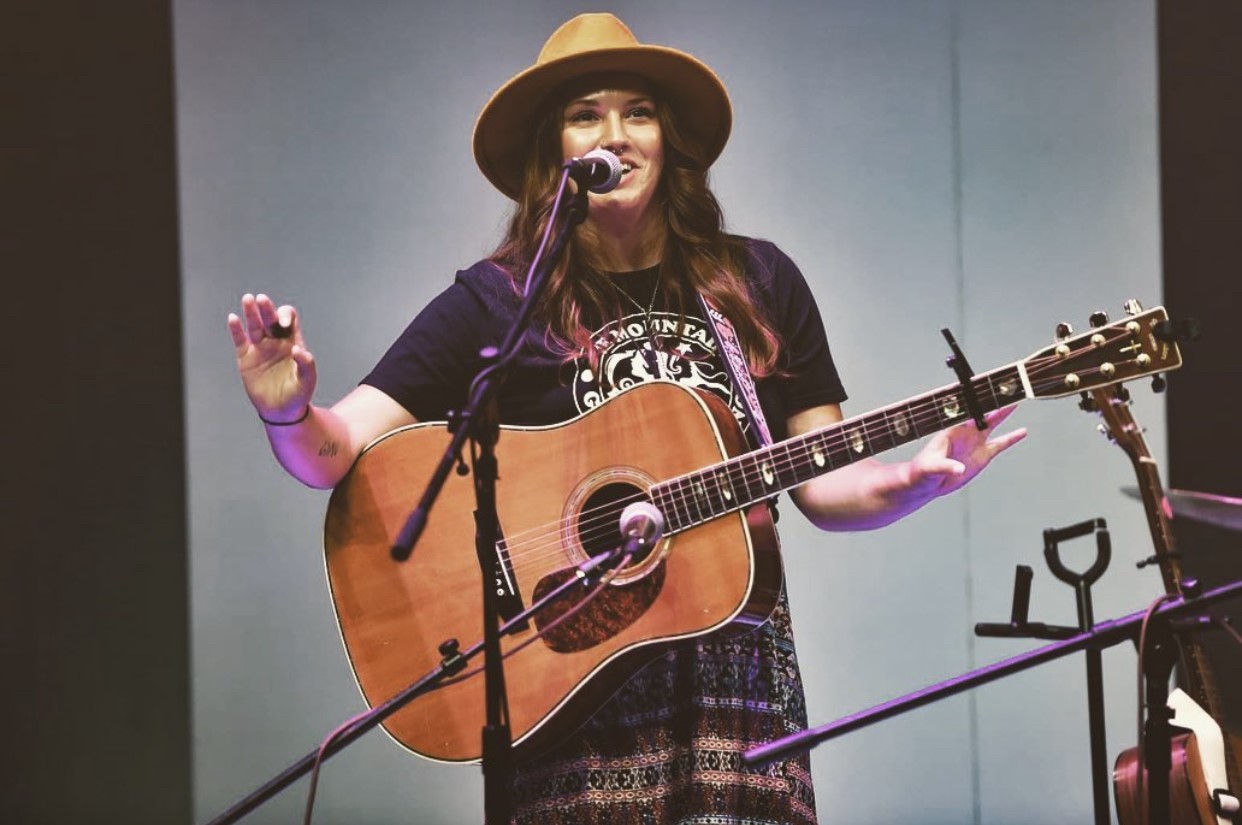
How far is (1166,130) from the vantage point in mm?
3711

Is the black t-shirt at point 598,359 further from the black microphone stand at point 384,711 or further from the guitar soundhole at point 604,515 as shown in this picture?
the black microphone stand at point 384,711

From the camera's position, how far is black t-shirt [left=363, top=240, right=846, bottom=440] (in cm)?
232

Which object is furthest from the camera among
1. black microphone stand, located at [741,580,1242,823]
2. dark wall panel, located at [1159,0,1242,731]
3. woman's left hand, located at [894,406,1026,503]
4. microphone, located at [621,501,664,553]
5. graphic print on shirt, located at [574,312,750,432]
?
dark wall panel, located at [1159,0,1242,731]

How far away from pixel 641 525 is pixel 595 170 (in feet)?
1.83

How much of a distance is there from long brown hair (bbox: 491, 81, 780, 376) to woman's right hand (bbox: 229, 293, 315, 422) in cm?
45

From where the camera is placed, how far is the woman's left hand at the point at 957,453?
2.15 m

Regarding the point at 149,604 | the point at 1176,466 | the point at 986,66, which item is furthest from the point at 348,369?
the point at 1176,466

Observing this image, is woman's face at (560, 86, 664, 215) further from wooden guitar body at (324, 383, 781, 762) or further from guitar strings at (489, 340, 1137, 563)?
guitar strings at (489, 340, 1137, 563)

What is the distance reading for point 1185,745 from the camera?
8.17 feet

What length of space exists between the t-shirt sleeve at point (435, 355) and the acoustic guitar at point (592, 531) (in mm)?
101

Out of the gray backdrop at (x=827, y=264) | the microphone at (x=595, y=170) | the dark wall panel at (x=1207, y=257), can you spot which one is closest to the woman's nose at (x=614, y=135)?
the microphone at (x=595, y=170)

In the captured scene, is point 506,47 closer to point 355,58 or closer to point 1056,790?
point 355,58

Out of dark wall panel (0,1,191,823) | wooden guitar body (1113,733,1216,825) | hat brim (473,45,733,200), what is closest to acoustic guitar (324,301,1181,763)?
hat brim (473,45,733,200)

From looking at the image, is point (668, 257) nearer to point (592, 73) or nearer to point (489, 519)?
point (592, 73)
